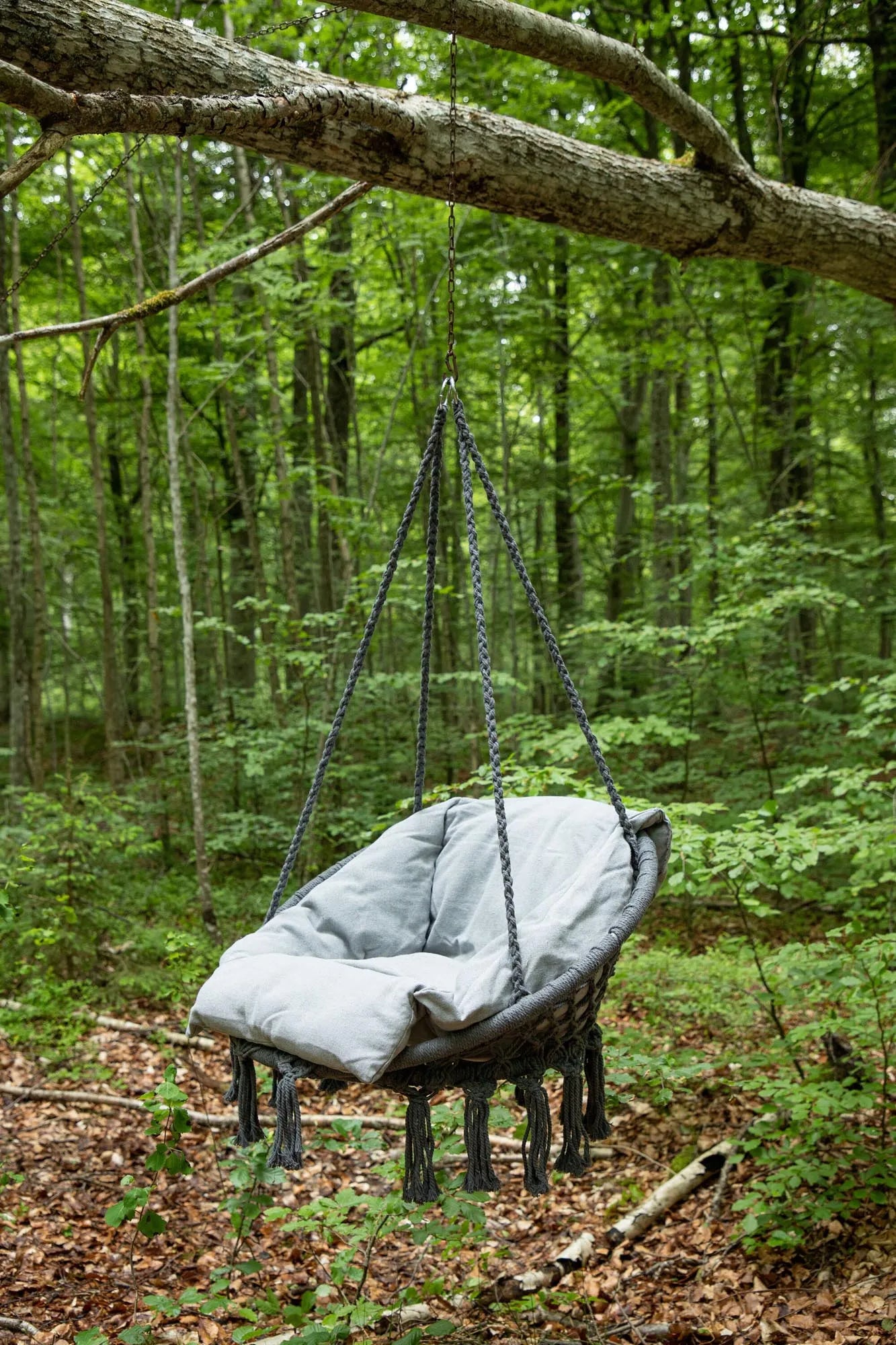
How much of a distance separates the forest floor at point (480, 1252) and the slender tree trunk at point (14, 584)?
3.40 metres

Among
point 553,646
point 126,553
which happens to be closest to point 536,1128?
point 553,646

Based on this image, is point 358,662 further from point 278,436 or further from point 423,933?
point 278,436

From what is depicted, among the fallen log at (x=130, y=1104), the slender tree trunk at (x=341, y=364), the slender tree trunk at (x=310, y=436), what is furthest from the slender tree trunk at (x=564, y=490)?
the fallen log at (x=130, y=1104)

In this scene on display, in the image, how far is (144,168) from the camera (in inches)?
258

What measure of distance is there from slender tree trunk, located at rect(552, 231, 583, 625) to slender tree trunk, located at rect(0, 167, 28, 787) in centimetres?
Result: 444

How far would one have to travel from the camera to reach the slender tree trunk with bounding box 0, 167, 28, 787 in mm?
6074

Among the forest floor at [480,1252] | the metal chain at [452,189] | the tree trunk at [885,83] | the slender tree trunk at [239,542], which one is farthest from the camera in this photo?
the slender tree trunk at [239,542]

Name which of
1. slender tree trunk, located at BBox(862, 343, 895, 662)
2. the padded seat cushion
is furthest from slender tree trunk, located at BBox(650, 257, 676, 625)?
the padded seat cushion

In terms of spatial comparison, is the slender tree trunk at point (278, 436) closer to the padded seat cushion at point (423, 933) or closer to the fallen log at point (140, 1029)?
the fallen log at point (140, 1029)

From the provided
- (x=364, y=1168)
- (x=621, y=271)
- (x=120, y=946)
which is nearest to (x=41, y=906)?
(x=120, y=946)

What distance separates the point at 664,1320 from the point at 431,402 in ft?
22.1

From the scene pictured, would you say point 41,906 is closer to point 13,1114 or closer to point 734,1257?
point 13,1114

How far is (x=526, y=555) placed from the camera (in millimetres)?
9523

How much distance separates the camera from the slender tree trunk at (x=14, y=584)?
6.07m
